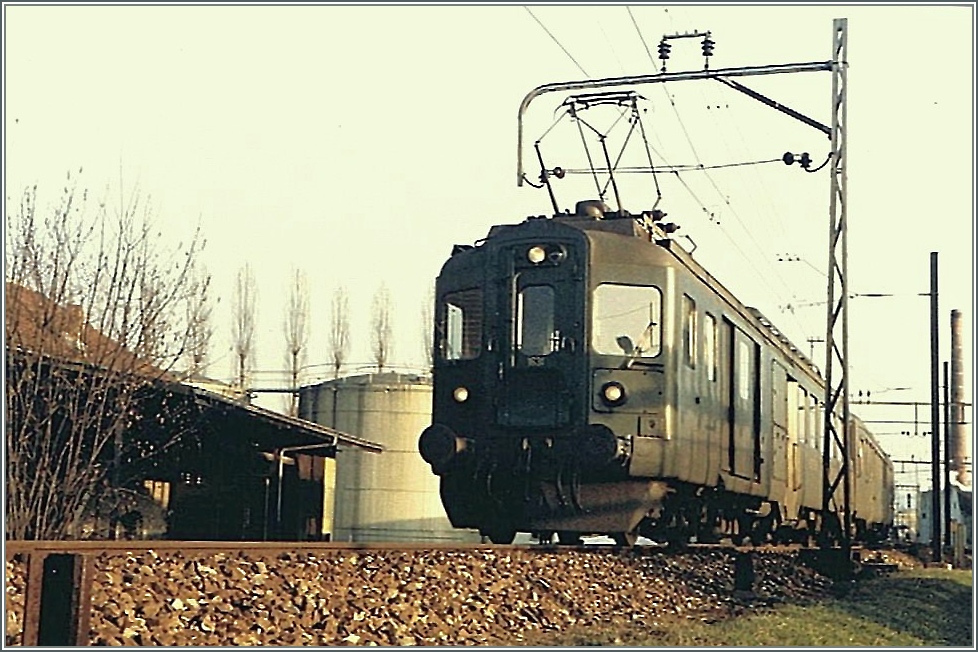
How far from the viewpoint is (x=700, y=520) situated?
49.4 feet

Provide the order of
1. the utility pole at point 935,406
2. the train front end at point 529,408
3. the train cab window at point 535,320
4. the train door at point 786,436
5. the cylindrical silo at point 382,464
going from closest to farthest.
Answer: the train front end at point 529,408 → the train cab window at point 535,320 → the train door at point 786,436 → the utility pole at point 935,406 → the cylindrical silo at point 382,464

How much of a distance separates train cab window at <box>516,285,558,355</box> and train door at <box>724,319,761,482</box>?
2949 mm

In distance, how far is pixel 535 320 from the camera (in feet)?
44.2

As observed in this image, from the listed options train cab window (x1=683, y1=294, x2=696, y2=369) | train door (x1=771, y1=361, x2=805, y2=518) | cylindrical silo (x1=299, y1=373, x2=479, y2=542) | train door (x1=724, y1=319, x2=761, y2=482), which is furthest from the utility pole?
train cab window (x1=683, y1=294, x2=696, y2=369)

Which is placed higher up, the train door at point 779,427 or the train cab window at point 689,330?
the train cab window at point 689,330

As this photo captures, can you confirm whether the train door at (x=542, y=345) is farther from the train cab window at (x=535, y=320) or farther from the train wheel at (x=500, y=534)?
the train wheel at (x=500, y=534)

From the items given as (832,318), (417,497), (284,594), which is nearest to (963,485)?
(417,497)

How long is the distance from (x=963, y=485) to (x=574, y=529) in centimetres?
4896

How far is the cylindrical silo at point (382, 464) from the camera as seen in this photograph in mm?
33406

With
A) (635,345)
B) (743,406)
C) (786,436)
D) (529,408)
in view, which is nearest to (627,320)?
(635,345)

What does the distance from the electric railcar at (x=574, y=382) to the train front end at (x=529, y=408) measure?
13 millimetres

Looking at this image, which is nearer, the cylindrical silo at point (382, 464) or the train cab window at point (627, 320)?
the train cab window at point (627, 320)

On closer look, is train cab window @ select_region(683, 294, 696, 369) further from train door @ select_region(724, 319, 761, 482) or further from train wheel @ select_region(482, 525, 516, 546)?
train wheel @ select_region(482, 525, 516, 546)

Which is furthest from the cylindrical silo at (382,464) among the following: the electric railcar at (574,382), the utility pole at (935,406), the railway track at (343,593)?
the railway track at (343,593)
